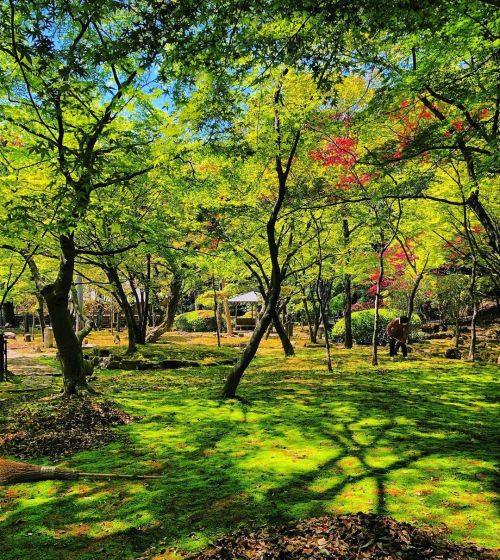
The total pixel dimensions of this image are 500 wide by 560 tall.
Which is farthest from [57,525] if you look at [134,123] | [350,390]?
[134,123]

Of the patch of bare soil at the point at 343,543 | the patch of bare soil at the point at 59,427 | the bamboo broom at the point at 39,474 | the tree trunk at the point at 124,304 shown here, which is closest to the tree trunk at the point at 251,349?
the patch of bare soil at the point at 59,427

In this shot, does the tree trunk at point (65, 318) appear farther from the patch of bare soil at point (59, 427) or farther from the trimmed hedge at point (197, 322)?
the trimmed hedge at point (197, 322)

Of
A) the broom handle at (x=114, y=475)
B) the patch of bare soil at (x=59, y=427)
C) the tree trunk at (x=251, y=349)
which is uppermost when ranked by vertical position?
the tree trunk at (x=251, y=349)

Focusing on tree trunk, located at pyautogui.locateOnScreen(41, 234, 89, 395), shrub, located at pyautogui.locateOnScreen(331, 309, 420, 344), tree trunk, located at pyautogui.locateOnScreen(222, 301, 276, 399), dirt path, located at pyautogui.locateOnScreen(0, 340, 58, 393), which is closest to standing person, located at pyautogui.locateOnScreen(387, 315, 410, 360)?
shrub, located at pyautogui.locateOnScreen(331, 309, 420, 344)

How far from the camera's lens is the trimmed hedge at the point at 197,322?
37125mm

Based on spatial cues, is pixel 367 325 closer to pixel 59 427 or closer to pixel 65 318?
pixel 65 318

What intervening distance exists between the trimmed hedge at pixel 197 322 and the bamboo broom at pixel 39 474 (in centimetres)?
3154

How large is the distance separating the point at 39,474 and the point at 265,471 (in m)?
2.73

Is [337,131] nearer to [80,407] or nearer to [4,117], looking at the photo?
[4,117]

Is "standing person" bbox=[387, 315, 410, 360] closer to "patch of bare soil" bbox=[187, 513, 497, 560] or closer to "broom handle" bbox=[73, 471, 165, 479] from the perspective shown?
"broom handle" bbox=[73, 471, 165, 479]

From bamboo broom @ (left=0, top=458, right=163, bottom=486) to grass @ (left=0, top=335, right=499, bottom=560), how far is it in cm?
16

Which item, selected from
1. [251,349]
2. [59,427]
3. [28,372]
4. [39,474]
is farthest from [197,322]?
[39,474]

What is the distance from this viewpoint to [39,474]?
4.98m

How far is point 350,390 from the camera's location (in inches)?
412
